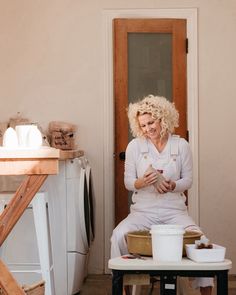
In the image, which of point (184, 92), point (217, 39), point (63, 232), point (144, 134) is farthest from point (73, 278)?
Answer: point (217, 39)

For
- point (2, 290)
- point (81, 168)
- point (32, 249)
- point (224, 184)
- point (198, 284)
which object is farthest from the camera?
point (224, 184)

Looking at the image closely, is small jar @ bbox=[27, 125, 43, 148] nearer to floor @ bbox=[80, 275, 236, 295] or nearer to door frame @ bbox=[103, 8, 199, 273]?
floor @ bbox=[80, 275, 236, 295]

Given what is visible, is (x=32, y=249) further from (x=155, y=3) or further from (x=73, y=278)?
(x=155, y=3)

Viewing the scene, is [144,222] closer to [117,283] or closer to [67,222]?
[67,222]

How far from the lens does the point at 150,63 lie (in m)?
5.10

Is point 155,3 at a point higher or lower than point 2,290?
higher

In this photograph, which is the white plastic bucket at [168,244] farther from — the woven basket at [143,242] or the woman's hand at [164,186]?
the woman's hand at [164,186]

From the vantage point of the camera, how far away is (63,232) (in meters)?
4.02

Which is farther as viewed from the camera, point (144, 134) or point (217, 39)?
point (217, 39)

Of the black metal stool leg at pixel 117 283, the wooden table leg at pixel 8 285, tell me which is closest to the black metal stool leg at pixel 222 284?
the black metal stool leg at pixel 117 283

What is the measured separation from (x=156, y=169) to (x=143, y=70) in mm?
1417

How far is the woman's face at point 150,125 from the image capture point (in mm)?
3906

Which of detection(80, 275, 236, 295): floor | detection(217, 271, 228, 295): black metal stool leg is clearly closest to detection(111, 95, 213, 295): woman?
detection(80, 275, 236, 295): floor

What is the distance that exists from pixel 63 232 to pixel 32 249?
0.26 m
